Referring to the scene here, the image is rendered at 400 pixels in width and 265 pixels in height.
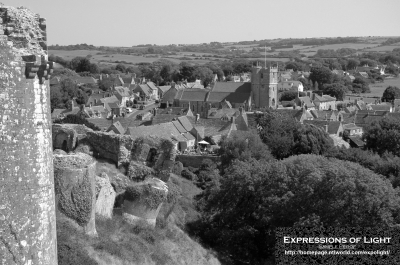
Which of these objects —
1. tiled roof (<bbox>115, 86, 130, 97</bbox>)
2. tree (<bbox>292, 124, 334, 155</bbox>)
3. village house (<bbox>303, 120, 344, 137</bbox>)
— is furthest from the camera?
tiled roof (<bbox>115, 86, 130, 97</bbox>)

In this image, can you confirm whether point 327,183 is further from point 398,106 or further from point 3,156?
point 398,106

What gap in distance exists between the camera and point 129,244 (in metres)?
17.0

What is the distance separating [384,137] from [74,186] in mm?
40517

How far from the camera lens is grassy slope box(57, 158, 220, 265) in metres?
14.1

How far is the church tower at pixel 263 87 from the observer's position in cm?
8719

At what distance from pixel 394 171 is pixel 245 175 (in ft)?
50.1

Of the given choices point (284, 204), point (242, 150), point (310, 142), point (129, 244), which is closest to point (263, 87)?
point (310, 142)

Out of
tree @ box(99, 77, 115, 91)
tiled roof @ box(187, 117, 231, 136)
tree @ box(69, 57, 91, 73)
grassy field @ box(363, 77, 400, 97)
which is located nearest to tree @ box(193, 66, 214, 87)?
tree @ box(99, 77, 115, 91)

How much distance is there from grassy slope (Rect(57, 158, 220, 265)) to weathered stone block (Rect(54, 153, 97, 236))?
12.2 inches

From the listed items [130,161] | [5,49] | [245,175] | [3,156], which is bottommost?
[245,175]

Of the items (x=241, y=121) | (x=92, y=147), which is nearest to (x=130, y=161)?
(x=92, y=147)

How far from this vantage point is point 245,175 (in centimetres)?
2692

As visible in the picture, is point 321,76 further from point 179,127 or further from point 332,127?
point 179,127

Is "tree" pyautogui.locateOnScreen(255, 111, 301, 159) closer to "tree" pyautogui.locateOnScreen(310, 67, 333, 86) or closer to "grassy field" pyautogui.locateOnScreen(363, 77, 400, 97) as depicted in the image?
"grassy field" pyautogui.locateOnScreen(363, 77, 400, 97)
